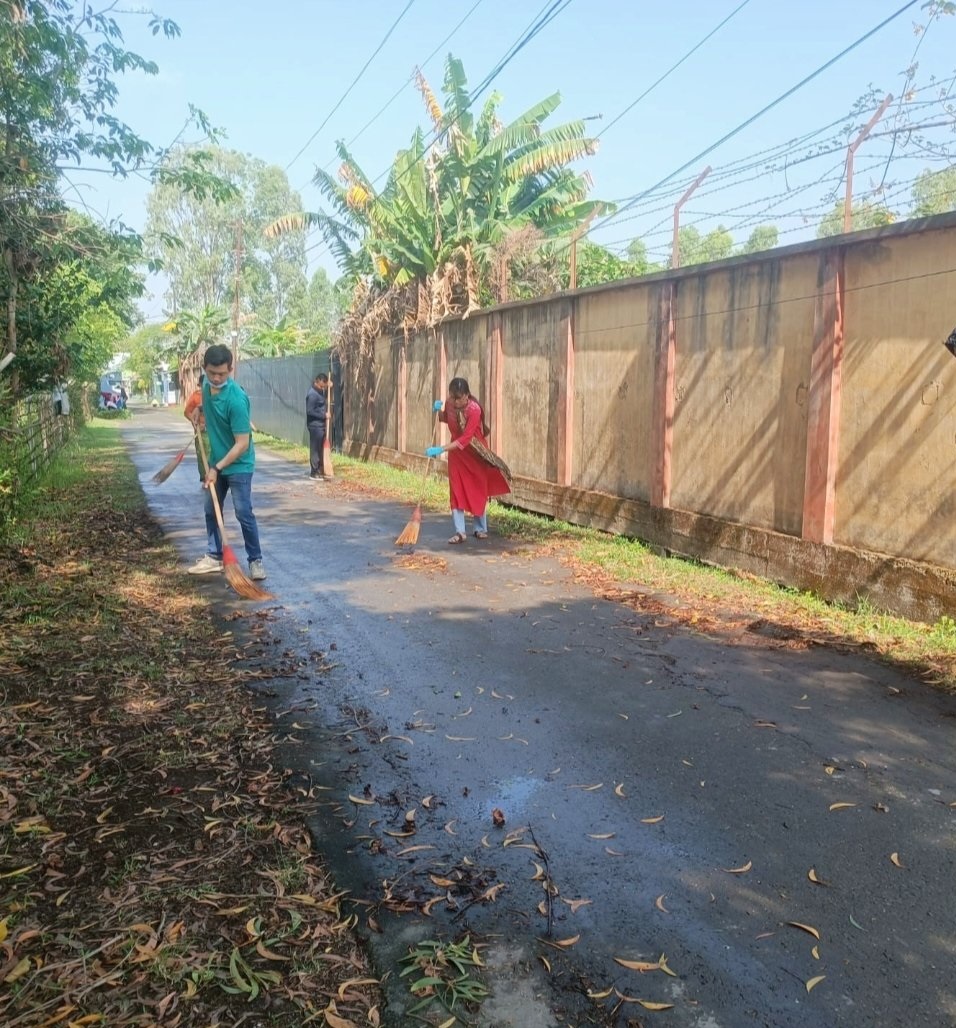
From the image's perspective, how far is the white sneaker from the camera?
25.3 feet

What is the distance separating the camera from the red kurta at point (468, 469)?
364 inches

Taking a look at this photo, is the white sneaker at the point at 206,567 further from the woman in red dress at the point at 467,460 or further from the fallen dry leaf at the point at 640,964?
the fallen dry leaf at the point at 640,964

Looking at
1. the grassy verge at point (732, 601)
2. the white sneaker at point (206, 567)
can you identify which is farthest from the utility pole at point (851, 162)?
the white sneaker at point (206, 567)

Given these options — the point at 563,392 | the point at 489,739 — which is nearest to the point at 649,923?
the point at 489,739

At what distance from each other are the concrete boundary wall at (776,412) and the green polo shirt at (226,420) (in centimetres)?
408

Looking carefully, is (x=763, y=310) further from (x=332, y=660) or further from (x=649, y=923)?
(x=649, y=923)

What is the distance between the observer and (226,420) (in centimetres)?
729

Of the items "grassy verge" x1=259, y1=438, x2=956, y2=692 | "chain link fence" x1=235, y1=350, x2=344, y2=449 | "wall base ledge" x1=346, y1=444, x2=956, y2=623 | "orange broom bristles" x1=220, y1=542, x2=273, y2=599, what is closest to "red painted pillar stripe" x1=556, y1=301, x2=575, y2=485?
"wall base ledge" x1=346, y1=444, x2=956, y2=623

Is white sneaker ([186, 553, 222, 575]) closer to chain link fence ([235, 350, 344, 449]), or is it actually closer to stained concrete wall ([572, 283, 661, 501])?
stained concrete wall ([572, 283, 661, 501])

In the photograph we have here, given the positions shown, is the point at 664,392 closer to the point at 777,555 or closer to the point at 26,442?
the point at 777,555

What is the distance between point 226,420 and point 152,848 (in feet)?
15.4

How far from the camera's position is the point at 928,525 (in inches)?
237

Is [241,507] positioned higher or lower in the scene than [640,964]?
higher

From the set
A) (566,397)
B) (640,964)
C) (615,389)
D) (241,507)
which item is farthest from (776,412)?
(640,964)
